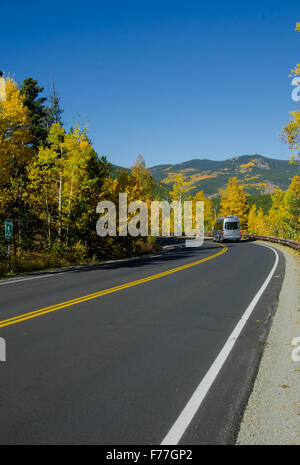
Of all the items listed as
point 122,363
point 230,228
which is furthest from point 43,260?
point 230,228

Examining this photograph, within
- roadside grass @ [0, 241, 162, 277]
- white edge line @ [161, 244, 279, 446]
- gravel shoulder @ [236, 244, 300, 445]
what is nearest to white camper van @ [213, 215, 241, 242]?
roadside grass @ [0, 241, 162, 277]

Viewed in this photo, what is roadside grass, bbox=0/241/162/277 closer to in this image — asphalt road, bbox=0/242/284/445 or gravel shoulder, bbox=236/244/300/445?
asphalt road, bbox=0/242/284/445

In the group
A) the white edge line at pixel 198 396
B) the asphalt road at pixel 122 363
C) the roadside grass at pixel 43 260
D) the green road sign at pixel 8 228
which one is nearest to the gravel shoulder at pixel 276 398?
the asphalt road at pixel 122 363

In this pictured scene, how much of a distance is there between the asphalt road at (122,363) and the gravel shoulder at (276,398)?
0.44 feet

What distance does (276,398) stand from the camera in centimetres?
419

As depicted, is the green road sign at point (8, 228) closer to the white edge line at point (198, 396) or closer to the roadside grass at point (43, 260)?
the roadside grass at point (43, 260)

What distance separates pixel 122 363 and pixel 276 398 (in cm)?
218

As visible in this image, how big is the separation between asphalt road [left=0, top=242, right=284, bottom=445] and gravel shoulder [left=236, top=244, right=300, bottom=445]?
13cm

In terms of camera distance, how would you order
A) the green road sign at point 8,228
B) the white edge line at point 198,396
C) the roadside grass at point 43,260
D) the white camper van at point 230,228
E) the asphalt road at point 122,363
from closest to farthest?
the white edge line at point 198,396 < the asphalt road at point 122,363 < the green road sign at point 8,228 < the roadside grass at point 43,260 < the white camper van at point 230,228

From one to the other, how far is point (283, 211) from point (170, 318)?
7016cm

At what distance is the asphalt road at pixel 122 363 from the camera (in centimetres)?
357

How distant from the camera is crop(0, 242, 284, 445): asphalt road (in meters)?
3.57

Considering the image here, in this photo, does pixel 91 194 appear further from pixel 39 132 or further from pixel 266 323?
pixel 39 132

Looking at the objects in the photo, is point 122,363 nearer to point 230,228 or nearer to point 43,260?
point 43,260
